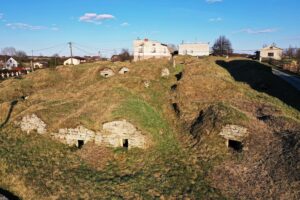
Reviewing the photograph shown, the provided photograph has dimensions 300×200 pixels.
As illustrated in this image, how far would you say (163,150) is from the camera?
17.7 m

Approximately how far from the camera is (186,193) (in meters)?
13.6

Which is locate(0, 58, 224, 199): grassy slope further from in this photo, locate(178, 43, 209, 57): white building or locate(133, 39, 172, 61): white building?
locate(178, 43, 209, 57): white building

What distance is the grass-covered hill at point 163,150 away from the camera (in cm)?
1393

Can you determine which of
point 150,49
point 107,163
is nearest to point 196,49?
point 150,49

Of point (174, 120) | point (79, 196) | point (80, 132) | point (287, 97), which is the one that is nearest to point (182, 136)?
point (174, 120)

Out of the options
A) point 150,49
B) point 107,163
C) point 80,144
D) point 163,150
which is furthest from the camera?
point 150,49

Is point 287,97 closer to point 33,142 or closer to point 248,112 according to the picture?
point 248,112

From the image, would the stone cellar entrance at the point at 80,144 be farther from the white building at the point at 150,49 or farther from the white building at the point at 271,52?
the white building at the point at 271,52

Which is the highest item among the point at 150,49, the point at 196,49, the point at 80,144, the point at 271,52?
the point at 196,49

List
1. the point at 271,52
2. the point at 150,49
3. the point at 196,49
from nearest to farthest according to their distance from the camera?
1. the point at 150,49
2. the point at 271,52
3. the point at 196,49

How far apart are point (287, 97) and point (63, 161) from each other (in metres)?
22.3

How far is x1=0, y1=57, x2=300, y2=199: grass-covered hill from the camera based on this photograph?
45.7 ft

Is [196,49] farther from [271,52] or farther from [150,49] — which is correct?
[271,52]

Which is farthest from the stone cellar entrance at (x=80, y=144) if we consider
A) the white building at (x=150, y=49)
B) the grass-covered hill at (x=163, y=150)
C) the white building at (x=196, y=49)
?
the white building at (x=196, y=49)
